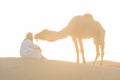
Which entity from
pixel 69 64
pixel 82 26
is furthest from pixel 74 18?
pixel 69 64

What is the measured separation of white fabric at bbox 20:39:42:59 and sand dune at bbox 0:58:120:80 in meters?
0.17

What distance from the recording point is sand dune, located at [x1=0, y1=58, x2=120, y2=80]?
1481 centimetres

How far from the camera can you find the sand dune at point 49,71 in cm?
1481

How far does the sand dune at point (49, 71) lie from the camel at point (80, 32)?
3182 mm

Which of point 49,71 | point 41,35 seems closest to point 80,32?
point 41,35

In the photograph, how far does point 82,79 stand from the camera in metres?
14.7

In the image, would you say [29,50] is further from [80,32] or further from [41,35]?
[80,32]

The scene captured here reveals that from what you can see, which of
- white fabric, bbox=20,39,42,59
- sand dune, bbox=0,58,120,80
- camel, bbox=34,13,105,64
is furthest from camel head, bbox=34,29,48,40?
white fabric, bbox=20,39,42,59

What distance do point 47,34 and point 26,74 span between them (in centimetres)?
396

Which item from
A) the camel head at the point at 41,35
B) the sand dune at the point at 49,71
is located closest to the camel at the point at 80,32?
the camel head at the point at 41,35

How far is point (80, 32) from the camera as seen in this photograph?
62.1 ft

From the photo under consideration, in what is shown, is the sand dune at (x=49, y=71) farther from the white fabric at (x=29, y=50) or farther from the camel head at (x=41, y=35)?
the camel head at (x=41, y=35)

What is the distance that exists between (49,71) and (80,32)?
13.5ft

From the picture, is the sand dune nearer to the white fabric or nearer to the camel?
the white fabric
